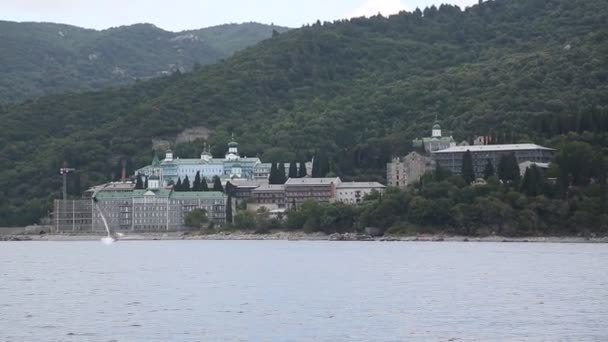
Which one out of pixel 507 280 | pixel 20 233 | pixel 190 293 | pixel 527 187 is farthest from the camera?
pixel 20 233

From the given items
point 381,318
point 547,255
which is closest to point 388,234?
point 547,255

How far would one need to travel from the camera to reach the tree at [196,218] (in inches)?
6344

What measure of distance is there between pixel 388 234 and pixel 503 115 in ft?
174

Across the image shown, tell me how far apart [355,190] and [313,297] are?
319 feet

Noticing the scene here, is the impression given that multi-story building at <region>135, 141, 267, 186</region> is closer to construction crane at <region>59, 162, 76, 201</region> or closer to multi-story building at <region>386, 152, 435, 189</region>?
construction crane at <region>59, 162, 76, 201</region>

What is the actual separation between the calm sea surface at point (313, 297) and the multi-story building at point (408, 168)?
57059 millimetres

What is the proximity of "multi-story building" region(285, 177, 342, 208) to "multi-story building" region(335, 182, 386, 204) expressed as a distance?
3.03 ft

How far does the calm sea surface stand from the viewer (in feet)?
173

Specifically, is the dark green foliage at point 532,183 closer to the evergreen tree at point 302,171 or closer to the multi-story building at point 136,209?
the multi-story building at point 136,209

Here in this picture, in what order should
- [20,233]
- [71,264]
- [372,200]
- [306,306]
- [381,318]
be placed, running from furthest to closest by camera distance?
[20,233], [372,200], [71,264], [306,306], [381,318]

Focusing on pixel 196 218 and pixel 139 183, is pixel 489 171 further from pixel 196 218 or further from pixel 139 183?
pixel 139 183

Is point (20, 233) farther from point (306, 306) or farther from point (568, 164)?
point (306, 306)

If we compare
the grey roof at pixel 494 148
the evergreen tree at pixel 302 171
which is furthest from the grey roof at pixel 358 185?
the evergreen tree at pixel 302 171

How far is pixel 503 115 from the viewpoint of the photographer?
185 meters
